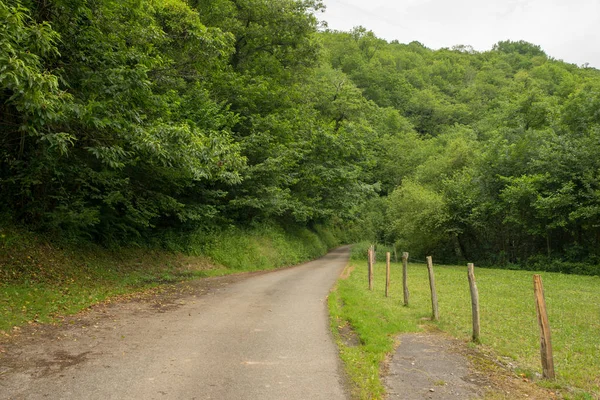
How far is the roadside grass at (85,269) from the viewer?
29.0ft

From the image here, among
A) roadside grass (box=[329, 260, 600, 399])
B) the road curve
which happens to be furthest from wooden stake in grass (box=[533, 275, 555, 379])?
the road curve

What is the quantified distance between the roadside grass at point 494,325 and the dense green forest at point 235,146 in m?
5.84

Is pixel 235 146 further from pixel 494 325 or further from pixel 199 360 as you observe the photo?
pixel 494 325

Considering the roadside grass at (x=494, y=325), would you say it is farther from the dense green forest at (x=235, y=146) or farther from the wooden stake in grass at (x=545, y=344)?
the dense green forest at (x=235, y=146)

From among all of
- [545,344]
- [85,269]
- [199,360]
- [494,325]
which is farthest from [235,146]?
[545,344]

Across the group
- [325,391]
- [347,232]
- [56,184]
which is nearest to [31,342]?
[325,391]

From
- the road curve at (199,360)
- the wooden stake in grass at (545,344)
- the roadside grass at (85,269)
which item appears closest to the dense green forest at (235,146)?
the roadside grass at (85,269)

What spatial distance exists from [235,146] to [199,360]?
8.30m

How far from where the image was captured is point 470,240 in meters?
34.0

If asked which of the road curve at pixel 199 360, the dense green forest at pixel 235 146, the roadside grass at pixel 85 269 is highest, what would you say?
the dense green forest at pixel 235 146

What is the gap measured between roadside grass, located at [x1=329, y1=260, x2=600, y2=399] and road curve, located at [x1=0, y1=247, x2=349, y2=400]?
0.54m

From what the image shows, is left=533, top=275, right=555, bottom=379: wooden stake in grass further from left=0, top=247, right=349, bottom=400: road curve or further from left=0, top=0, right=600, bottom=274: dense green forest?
left=0, top=0, right=600, bottom=274: dense green forest

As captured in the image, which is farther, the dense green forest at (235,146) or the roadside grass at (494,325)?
the dense green forest at (235,146)

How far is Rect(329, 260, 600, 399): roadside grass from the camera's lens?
6.30 metres
